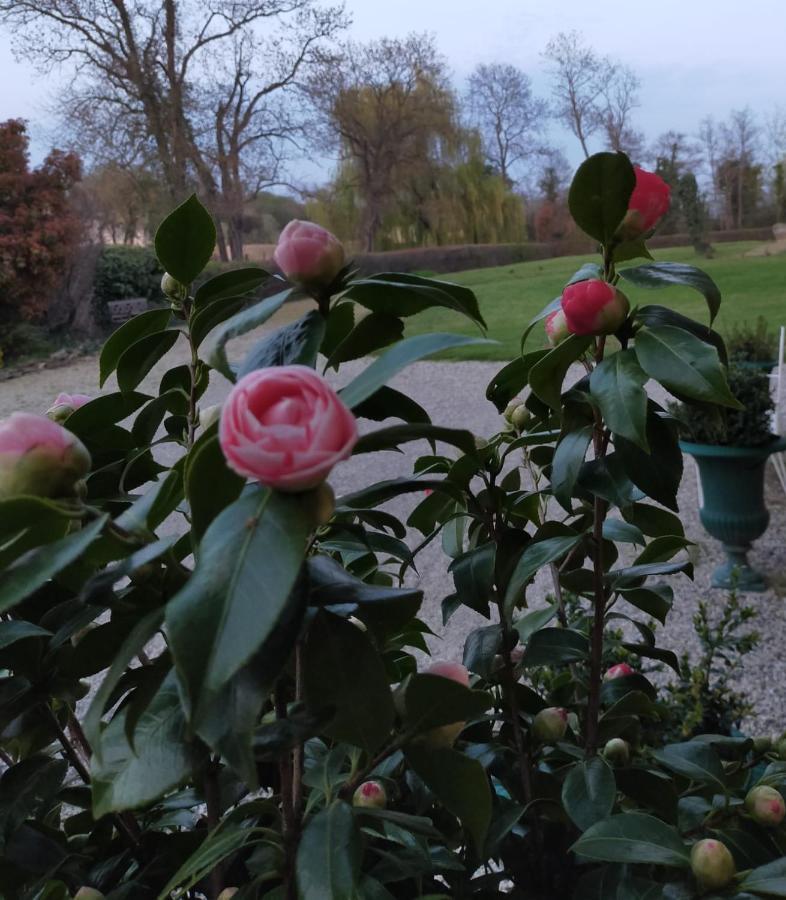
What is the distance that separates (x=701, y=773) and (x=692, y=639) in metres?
1.34

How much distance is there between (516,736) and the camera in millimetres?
413

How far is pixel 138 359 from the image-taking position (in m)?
0.33

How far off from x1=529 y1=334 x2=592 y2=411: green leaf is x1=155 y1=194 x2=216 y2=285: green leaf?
0.14 meters

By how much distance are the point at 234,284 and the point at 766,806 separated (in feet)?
1.12

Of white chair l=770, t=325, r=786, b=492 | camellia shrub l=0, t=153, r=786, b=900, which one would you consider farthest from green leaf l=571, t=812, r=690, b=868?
white chair l=770, t=325, r=786, b=492

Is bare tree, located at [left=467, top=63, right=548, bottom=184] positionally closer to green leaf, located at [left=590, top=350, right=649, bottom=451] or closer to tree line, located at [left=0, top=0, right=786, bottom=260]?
tree line, located at [left=0, top=0, right=786, bottom=260]

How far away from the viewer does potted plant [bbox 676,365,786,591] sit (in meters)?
1.69

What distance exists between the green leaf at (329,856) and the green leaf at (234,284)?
0.19 m

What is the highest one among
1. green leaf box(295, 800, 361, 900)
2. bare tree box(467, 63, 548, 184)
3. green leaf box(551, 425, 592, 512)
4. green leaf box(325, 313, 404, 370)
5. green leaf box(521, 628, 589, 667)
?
bare tree box(467, 63, 548, 184)

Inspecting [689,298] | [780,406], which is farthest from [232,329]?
[689,298]

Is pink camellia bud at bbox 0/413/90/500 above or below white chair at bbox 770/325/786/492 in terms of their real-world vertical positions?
above

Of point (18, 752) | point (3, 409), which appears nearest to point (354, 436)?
point (18, 752)

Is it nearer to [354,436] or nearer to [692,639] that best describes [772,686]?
[692,639]

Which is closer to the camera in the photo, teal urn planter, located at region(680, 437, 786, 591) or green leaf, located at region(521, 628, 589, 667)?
green leaf, located at region(521, 628, 589, 667)
